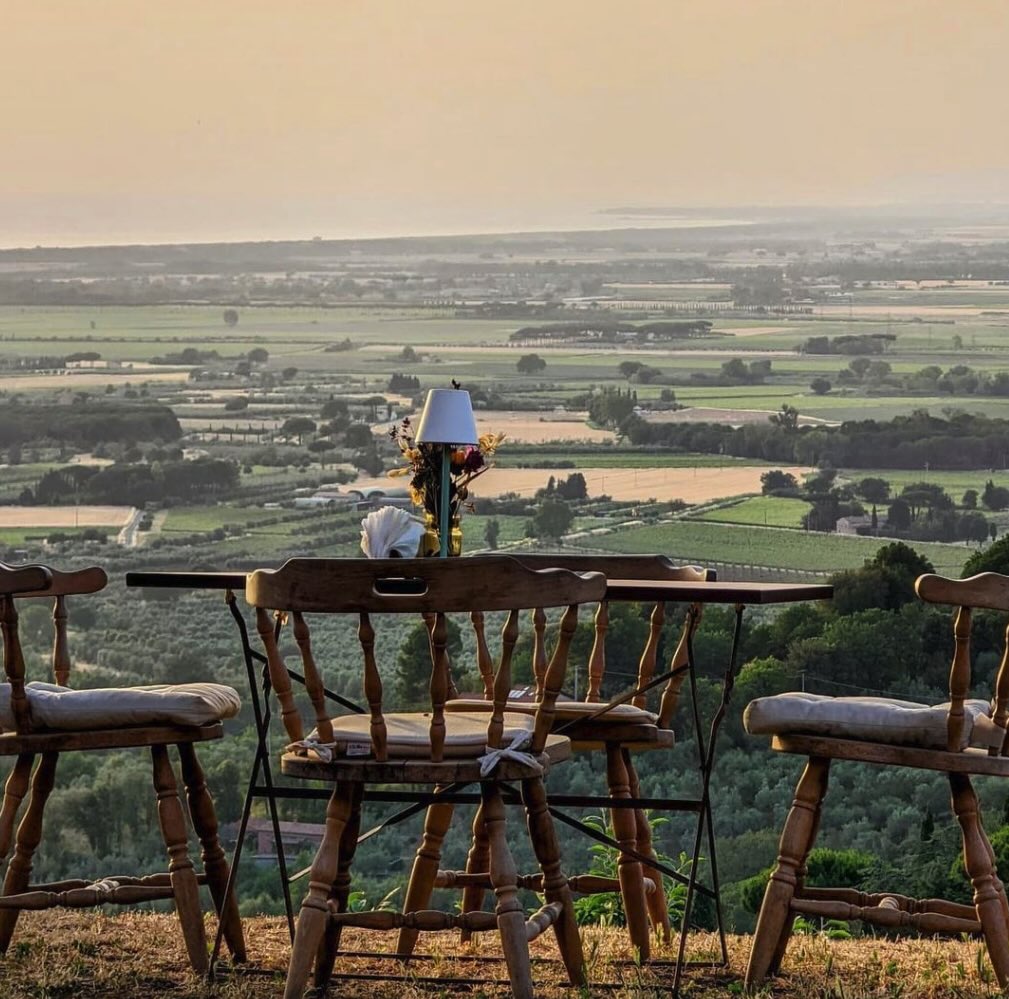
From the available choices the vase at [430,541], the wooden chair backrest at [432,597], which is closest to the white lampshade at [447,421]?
the vase at [430,541]

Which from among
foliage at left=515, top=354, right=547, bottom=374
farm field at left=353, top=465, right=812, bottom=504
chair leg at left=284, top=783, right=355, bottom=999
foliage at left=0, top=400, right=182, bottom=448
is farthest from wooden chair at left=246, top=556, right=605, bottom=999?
foliage at left=0, top=400, right=182, bottom=448

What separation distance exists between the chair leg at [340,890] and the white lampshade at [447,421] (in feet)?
2.37

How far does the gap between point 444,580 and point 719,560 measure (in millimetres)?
7068

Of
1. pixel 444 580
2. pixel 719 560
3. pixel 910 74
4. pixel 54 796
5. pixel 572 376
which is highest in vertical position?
pixel 910 74

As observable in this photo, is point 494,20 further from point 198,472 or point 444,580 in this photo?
point 444,580

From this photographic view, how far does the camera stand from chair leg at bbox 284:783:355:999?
3279 mm

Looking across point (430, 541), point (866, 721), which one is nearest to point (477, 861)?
point (430, 541)

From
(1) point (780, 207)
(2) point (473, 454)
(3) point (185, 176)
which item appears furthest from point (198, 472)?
(2) point (473, 454)

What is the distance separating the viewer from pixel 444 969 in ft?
12.7

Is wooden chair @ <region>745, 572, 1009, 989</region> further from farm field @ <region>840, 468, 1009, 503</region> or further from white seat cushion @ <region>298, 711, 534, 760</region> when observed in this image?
farm field @ <region>840, 468, 1009, 503</region>

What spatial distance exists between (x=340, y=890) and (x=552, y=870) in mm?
395

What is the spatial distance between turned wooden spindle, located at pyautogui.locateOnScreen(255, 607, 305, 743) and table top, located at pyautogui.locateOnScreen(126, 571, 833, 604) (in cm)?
10

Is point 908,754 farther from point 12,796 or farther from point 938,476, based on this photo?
point 938,476

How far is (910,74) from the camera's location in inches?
390
